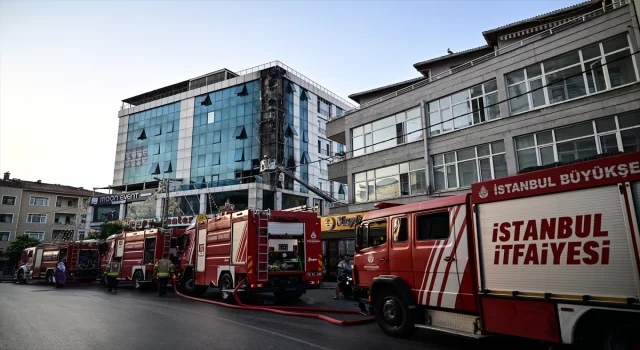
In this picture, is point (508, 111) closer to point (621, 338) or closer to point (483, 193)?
point (483, 193)

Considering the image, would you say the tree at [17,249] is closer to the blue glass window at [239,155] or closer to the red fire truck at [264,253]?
the blue glass window at [239,155]

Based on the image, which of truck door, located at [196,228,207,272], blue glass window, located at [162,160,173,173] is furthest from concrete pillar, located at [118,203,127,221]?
truck door, located at [196,228,207,272]

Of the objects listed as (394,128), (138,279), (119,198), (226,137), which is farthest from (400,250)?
(119,198)

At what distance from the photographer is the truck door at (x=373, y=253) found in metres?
7.90

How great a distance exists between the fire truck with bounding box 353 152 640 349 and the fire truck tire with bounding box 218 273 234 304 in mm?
6900

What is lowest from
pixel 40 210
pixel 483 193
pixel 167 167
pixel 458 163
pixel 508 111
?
pixel 483 193

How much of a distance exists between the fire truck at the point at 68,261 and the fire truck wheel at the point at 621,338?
2714cm

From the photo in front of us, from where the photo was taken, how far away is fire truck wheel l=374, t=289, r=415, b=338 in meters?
7.03

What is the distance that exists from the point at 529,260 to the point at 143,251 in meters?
18.6

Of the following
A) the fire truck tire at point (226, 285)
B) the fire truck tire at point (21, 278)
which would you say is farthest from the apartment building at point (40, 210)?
the fire truck tire at point (226, 285)

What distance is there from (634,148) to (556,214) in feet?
37.6

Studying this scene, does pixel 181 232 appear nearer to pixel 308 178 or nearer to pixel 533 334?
pixel 533 334

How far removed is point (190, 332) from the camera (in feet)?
25.4

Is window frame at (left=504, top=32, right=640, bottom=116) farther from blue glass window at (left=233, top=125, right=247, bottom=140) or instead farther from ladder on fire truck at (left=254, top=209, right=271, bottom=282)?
blue glass window at (left=233, top=125, right=247, bottom=140)
